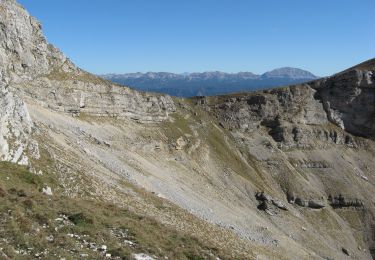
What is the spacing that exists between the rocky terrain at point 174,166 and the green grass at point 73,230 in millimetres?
93

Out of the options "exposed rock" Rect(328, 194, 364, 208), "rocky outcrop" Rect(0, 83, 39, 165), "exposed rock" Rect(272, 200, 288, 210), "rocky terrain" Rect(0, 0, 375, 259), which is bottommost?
"exposed rock" Rect(328, 194, 364, 208)

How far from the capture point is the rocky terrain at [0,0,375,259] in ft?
74.8

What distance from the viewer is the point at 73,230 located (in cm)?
2022

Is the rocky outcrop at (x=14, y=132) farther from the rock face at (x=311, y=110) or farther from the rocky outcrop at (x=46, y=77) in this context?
the rock face at (x=311, y=110)

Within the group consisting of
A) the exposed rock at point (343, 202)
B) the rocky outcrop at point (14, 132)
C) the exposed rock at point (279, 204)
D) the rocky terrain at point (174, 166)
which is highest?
the rocky outcrop at point (14, 132)

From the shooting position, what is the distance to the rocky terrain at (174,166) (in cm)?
2280

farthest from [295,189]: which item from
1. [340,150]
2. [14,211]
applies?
[14,211]

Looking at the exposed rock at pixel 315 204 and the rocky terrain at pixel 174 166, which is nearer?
the rocky terrain at pixel 174 166

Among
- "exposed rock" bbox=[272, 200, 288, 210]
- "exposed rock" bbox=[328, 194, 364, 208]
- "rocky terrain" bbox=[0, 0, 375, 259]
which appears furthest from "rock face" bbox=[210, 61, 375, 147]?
"exposed rock" bbox=[272, 200, 288, 210]

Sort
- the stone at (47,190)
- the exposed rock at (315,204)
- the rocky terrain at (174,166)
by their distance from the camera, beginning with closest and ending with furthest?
the rocky terrain at (174,166) → the stone at (47,190) → the exposed rock at (315,204)

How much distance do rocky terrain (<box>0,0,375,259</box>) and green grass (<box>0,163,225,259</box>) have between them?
0.31 ft

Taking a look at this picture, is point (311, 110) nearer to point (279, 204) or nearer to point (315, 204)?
point (315, 204)

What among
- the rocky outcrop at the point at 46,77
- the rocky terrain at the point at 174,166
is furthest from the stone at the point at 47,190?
the rocky outcrop at the point at 46,77

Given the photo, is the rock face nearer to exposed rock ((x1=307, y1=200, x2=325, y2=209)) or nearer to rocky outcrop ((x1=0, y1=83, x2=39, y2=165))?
exposed rock ((x1=307, y1=200, x2=325, y2=209))
